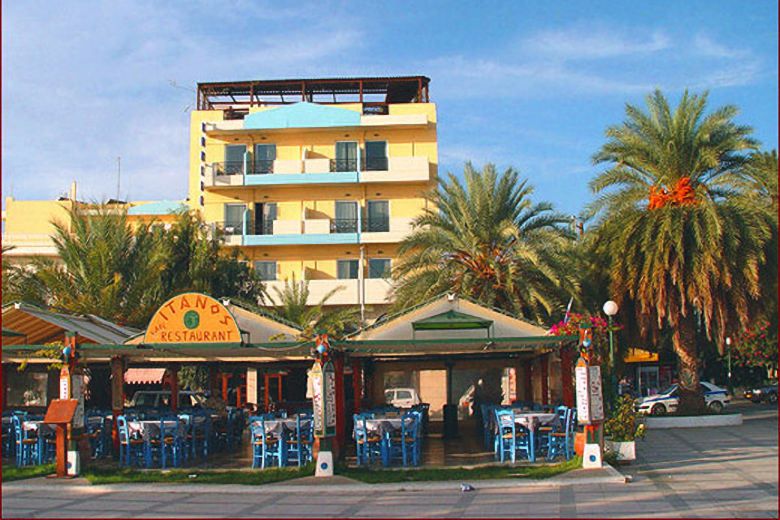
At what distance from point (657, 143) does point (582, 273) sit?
483 cm

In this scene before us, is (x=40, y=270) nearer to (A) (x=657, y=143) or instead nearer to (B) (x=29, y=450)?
(B) (x=29, y=450)

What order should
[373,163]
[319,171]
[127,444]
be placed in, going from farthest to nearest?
[373,163], [319,171], [127,444]

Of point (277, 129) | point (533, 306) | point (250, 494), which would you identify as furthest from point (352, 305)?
point (250, 494)

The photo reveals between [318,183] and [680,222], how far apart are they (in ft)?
69.0

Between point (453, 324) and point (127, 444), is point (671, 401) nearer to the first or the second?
point (453, 324)

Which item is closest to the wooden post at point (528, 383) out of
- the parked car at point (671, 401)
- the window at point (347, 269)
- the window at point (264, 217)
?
the parked car at point (671, 401)

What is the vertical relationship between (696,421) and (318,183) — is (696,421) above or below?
below

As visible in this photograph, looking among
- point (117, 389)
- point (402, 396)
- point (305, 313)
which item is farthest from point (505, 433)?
point (305, 313)

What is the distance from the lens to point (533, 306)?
23.0 metres

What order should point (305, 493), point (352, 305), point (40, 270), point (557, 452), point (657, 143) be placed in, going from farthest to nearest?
point (352, 305), point (40, 270), point (657, 143), point (557, 452), point (305, 493)

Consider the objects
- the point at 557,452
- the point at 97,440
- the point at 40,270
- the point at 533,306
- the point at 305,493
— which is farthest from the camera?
the point at 40,270

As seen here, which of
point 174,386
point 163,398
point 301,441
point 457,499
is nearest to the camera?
point 457,499

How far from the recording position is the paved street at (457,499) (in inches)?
434

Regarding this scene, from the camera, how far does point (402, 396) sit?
3105cm
